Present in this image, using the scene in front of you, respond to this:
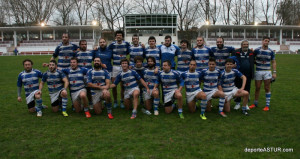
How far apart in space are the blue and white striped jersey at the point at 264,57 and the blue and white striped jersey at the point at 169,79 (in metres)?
2.42

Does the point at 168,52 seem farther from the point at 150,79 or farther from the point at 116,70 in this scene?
the point at 116,70

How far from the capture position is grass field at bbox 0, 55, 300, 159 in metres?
3.72

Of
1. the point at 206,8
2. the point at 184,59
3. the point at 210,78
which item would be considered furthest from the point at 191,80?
the point at 206,8

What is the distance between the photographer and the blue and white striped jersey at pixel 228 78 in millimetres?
5918

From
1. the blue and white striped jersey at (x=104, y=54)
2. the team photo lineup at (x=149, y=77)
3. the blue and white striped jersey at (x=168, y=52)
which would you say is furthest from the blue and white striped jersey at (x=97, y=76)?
the blue and white striped jersey at (x=168, y=52)

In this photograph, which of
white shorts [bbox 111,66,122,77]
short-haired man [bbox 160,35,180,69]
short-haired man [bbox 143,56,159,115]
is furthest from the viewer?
white shorts [bbox 111,66,122,77]

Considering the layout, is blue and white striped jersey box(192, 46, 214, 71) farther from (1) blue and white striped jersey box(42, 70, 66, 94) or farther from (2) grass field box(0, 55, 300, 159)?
(1) blue and white striped jersey box(42, 70, 66, 94)

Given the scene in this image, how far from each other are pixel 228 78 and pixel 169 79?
5.11 feet

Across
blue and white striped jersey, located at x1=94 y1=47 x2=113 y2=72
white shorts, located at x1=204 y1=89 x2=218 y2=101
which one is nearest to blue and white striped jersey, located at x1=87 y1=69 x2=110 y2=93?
blue and white striped jersey, located at x1=94 y1=47 x2=113 y2=72

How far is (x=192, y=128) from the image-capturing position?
484cm

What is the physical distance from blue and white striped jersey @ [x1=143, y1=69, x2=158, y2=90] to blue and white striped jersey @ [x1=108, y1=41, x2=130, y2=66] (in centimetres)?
98

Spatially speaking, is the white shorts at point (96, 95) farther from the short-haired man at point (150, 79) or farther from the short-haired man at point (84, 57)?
the short-haired man at point (150, 79)

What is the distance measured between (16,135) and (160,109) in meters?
3.57

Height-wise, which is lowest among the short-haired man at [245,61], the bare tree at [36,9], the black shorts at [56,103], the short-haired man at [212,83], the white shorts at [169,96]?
the black shorts at [56,103]
